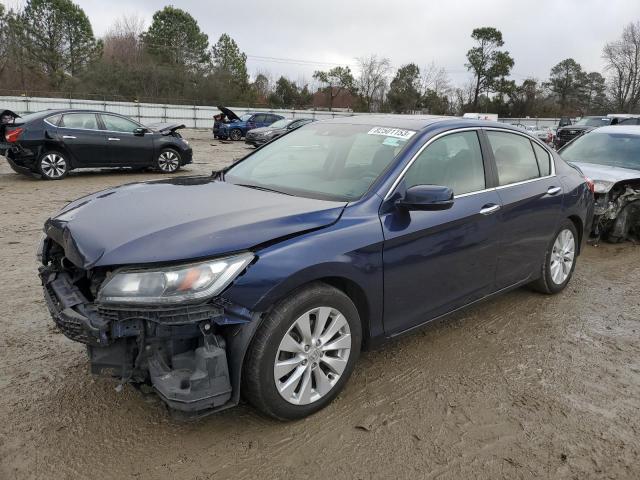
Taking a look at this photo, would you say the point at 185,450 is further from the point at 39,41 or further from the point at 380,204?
the point at 39,41

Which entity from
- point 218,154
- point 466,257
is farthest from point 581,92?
point 466,257

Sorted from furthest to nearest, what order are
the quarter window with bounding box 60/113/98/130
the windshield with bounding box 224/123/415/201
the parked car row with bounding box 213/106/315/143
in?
the parked car row with bounding box 213/106/315/143
the quarter window with bounding box 60/113/98/130
the windshield with bounding box 224/123/415/201

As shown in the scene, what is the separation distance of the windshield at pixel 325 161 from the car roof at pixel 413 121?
3.2 inches

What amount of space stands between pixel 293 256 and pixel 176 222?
2.12ft

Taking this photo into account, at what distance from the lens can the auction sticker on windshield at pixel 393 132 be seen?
3.54 metres

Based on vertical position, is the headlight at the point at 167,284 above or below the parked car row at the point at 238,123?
below

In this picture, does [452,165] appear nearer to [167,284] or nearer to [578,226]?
[578,226]

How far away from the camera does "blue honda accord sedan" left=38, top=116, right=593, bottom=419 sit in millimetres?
2428

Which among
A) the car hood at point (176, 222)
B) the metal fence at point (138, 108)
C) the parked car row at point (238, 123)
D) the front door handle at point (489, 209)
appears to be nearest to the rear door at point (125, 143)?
the car hood at point (176, 222)

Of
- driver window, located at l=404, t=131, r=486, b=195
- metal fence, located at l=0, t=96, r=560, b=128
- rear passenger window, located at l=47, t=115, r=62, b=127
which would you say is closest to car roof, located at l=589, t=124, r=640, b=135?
driver window, located at l=404, t=131, r=486, b=195

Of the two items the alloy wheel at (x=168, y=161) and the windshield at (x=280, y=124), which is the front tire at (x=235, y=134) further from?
the alloy wheel at (x=168, y=161)

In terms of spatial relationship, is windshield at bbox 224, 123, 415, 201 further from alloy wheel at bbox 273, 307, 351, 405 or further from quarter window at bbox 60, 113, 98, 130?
quarter window at bbox 60, 113, 98, 130

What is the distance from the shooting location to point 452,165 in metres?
3.67

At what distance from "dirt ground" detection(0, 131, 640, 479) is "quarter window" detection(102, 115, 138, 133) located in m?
8.41
